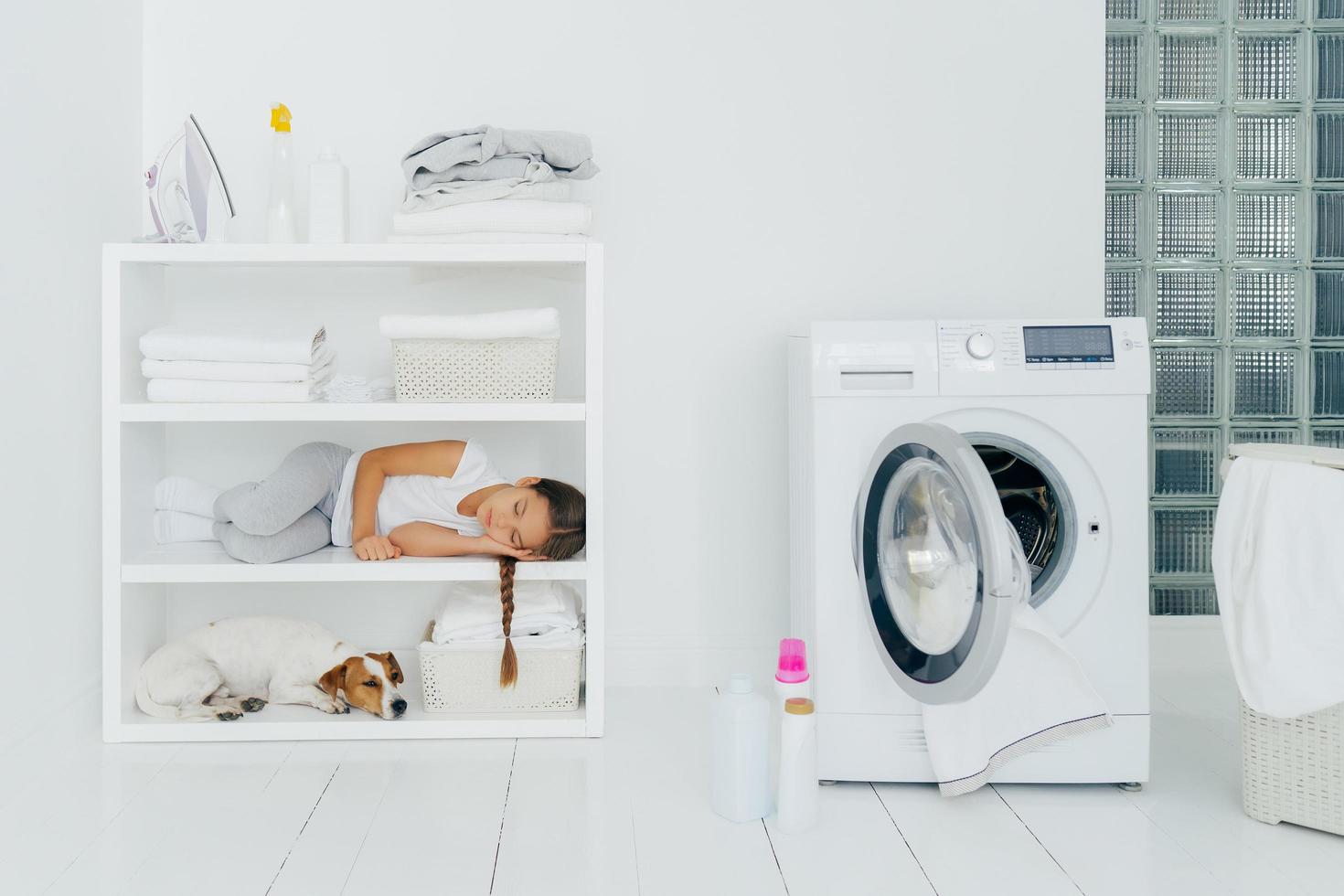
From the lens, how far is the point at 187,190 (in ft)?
6.61

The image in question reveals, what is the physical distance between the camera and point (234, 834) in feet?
5.22

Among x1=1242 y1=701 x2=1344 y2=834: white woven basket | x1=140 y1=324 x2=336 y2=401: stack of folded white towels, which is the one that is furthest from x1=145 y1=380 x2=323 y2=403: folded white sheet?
x1=1242 y1=701 x2=1344 y2=834: white woven basket

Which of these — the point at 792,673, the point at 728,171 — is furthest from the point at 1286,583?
the point at 728,171

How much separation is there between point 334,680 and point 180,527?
459 mm

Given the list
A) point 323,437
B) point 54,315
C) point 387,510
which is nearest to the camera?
point 54,315

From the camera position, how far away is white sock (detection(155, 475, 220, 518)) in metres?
2.16

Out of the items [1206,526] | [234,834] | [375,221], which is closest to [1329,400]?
[1206,526]

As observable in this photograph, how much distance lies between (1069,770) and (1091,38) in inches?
62.9

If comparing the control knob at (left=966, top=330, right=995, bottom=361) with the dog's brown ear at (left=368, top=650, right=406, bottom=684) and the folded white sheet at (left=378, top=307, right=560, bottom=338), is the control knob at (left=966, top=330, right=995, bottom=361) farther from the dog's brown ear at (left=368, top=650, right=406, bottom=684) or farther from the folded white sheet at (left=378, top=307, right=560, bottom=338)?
the dog's brown ear at (left=368, top=650, right=406, bottom=684)

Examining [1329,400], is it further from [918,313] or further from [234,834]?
[234,834]

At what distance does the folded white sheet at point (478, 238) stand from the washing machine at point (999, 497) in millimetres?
558

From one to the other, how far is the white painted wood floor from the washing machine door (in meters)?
0.25

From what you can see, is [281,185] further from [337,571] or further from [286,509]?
[337,571]

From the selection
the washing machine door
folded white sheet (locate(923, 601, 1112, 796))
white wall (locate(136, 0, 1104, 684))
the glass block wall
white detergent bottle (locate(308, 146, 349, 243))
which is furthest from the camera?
the glass block wall
